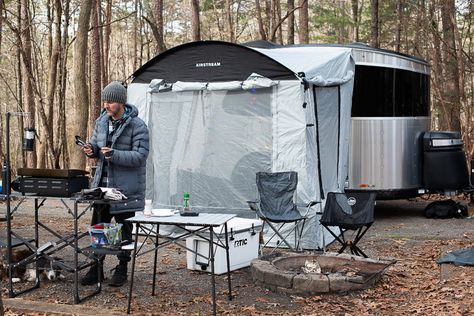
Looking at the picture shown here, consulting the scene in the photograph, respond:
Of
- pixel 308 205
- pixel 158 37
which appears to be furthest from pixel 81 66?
pixel 308 205

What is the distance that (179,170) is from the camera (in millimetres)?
7648

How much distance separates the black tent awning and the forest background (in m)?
2.00

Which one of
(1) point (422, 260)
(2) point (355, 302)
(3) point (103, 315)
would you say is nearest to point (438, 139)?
(1) point (422, 260)

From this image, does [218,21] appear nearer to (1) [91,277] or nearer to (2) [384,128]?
(2) [384,128]

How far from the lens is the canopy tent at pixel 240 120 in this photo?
6.91 m

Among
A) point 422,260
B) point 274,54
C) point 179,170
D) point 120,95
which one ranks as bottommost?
point 422,260

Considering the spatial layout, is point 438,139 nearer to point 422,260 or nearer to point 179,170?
point 422,260

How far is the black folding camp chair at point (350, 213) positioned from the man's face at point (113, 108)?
2.38 metres

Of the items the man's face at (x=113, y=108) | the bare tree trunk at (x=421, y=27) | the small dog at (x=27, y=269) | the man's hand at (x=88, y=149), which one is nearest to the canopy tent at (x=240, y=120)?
the man's face at (x=113, y=108)

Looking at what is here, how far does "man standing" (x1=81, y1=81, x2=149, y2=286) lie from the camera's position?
4926 millimetres

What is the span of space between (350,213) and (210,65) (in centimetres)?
260

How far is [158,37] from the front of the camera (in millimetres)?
12727

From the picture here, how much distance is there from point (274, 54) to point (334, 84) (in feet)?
3.22

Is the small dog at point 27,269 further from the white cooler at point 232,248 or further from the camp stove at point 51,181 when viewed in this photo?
the white cooler at point 232,248
